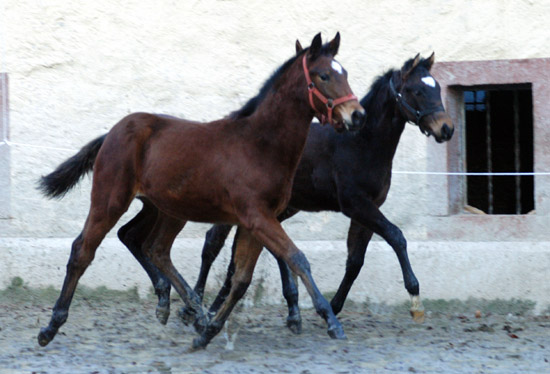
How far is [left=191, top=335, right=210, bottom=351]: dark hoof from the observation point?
543 centimetres

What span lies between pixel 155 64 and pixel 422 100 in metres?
2.79

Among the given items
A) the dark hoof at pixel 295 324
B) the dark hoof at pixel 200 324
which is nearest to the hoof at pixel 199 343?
the dark hoof at pixel 200 324

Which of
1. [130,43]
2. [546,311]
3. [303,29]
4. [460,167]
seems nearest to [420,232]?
[460,167]

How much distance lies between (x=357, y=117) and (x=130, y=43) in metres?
3.54

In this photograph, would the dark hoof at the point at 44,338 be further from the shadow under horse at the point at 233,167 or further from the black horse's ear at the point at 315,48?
the black horse's ear at the point at 315,48

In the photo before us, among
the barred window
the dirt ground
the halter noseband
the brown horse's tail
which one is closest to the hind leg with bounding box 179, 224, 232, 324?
the dirt ground

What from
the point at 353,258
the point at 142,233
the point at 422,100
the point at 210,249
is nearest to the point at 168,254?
the point at 142,233

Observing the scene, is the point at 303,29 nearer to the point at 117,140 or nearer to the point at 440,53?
the point at 440,53

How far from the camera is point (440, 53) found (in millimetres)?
7289

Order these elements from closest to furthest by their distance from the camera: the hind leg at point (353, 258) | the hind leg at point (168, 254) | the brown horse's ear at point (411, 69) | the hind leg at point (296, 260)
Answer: the hind leg at point (296, 260)
the hind leg at point (168, 254)
the brown horse's ear at point (411, 69)
the hind leg at point (353, 258)

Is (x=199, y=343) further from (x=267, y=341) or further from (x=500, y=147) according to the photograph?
(x=500, y=147)

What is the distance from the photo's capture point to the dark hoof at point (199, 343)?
5430mm

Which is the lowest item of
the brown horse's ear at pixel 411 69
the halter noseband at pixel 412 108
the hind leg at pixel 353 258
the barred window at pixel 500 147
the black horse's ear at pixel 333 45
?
the hind leg at pixel 353 258

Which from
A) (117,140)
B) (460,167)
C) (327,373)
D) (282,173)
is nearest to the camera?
(327,373)
